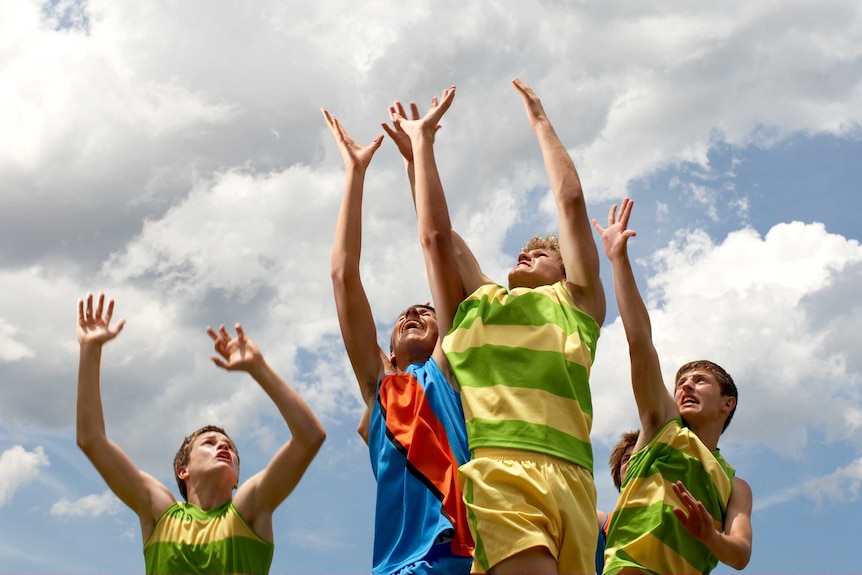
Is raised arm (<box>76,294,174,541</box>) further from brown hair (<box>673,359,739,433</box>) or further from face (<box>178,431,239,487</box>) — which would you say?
brown hair (<box>673,359,739,433</box>)

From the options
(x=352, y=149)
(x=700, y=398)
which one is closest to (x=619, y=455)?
(x=700, y=398)

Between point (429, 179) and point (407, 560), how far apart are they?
2.08 m

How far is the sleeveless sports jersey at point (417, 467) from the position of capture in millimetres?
5402

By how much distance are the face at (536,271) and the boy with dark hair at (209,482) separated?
61.9 inches

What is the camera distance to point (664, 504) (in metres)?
6.20

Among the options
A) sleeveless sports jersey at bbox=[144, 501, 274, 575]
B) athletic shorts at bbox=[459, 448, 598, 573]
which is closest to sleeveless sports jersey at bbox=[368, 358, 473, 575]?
athletic shorts at bbox=[459, 448, 598, 573]

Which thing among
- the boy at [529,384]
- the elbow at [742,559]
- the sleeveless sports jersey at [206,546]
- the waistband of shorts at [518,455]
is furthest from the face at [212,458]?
the elbow at [742,559]

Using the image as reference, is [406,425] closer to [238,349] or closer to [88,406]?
[238,349]

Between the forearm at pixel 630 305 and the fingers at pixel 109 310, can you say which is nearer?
the forearm at pixel 630 305

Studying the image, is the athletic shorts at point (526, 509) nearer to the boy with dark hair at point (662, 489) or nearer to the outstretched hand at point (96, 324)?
the boy with dark hair at point (662, 489)

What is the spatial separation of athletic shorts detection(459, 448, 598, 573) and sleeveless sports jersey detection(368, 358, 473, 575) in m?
0.64

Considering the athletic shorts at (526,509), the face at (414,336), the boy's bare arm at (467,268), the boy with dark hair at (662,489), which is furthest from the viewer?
the face at (414,336)

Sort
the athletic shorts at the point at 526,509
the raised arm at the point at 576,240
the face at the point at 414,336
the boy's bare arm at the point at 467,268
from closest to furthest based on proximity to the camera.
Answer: the athletic shorts at the point at 526,509 < the raised arm at the point at 576,240 < the boy's bare arm at the point at 467,268 < the face at the point at 414,336

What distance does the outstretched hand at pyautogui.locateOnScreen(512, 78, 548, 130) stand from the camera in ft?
19.9
